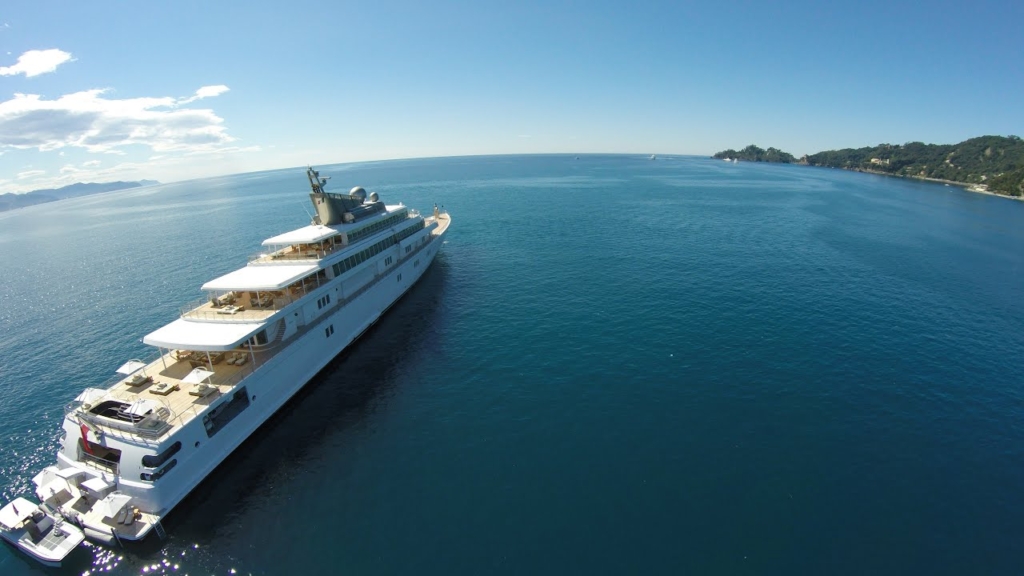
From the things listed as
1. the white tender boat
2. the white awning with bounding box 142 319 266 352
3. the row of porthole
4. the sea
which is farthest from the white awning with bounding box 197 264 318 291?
the white tender boat

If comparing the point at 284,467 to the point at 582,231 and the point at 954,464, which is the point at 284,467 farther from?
the point at 582,231

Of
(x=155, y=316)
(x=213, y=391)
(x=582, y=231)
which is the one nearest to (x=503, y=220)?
(x=582, y=231)

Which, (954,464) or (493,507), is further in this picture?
(954,464)

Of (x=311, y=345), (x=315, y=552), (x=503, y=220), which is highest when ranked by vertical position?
(x=503, y=220)

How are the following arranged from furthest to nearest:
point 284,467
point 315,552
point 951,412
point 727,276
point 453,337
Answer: point 727,276 → point 453,337 → point 951,412 → point 284,467 → point 315,552

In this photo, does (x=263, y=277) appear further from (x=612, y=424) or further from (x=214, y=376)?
(x=612, y=424)

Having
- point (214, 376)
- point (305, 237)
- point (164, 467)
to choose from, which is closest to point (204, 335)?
point (214, 376)
